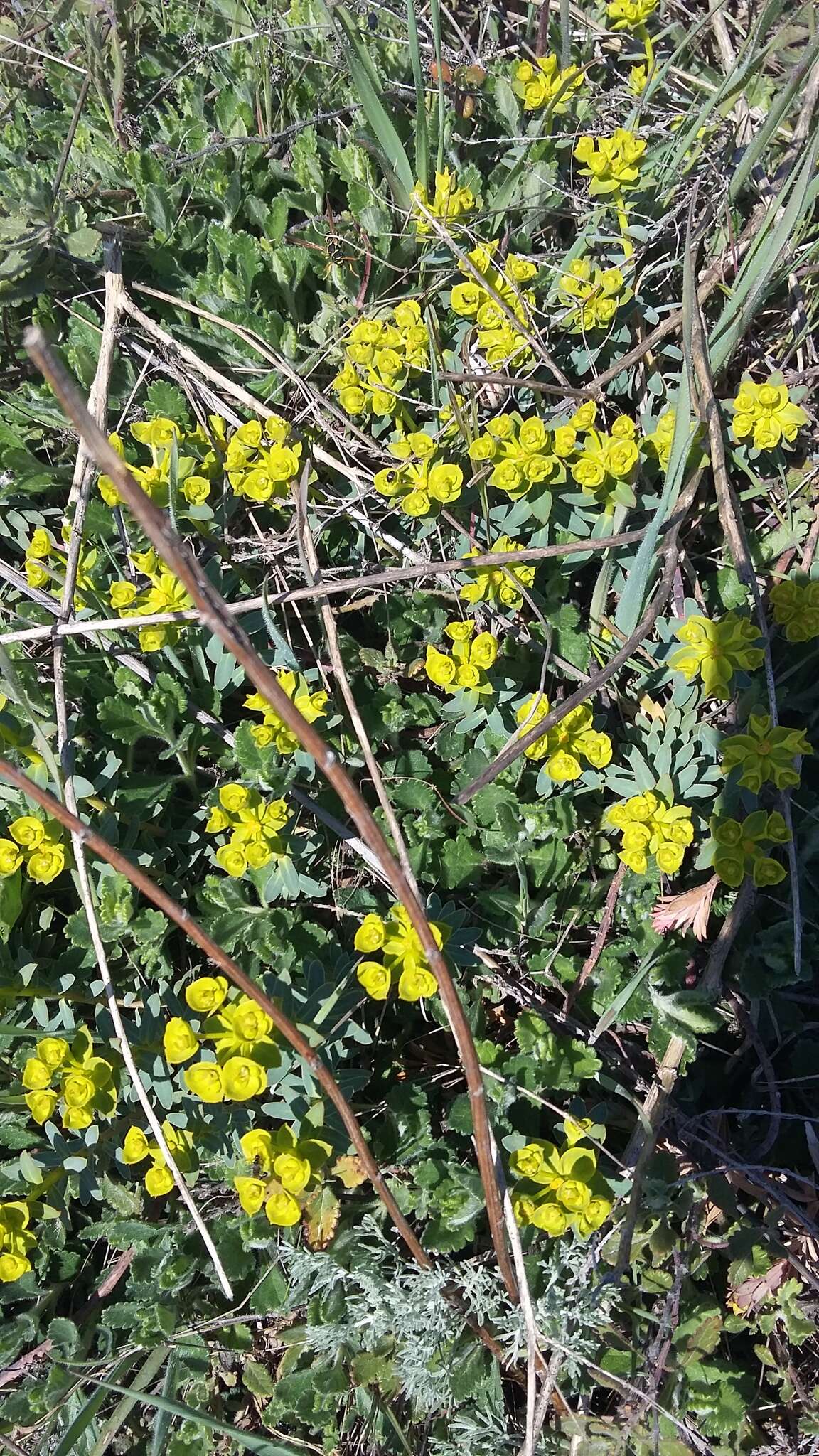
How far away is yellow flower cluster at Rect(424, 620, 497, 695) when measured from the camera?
2449 millimetres

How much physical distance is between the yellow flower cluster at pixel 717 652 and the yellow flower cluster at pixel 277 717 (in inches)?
36.8

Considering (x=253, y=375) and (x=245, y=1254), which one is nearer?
(x=245, y=1254)

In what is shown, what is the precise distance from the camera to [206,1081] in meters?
2.08

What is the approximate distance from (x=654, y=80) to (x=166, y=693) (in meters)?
2.45

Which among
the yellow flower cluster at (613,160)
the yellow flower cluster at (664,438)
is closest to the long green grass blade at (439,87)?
the yellow flower cluster at (613,160)

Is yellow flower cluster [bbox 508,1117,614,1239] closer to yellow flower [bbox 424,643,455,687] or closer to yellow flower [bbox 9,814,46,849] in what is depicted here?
yellow flower [bbox 424,643,455,687]

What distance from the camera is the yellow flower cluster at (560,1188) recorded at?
6.94 feet

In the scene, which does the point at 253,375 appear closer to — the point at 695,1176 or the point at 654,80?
the point at 654,80

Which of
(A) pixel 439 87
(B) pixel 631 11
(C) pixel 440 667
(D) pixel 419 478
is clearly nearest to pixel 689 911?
(C) pixel 440 667

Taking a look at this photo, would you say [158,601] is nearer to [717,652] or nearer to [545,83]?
[717,652]

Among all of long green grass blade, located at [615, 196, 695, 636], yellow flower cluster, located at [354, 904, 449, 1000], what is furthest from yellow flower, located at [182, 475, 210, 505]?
yellow flower cluster, located at [354, 904, 449, 1000]

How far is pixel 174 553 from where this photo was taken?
109 cm

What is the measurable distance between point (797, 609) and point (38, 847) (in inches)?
80.5

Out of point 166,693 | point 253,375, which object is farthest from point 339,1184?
point 253,375
